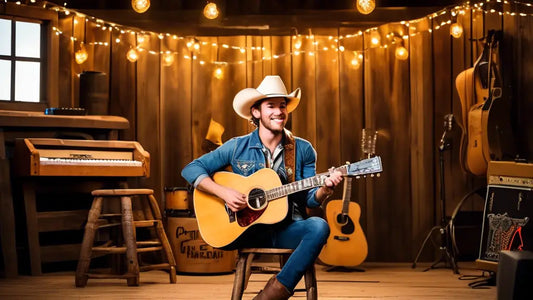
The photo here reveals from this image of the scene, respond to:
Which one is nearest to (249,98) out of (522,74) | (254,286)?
(254,286)

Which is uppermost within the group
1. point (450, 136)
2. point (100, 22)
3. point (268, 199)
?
point (100, 22)

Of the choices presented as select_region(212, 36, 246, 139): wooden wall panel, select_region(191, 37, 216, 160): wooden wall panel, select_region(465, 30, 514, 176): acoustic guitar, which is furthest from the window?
select_region(465, 30, 514, 176): acoustic guitar

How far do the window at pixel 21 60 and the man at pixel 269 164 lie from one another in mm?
3024

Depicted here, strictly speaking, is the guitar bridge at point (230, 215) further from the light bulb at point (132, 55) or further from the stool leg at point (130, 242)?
the light bulb at point (132, 55)

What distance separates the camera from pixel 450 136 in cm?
666

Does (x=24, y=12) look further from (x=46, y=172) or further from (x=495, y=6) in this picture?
(x=495, y=6)

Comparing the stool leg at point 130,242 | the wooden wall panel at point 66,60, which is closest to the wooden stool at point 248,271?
the stool leg at point 130,242

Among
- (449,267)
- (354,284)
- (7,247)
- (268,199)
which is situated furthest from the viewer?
(449,267)

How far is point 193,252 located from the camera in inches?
251

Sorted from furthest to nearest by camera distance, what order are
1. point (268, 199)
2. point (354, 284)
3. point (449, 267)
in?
point (449, 267) → point (354, 284) → point (268, 199)

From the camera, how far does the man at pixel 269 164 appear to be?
3996 mm

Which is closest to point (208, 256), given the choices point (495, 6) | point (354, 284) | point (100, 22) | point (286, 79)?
point (354, 284)

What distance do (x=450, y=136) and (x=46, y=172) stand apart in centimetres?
334

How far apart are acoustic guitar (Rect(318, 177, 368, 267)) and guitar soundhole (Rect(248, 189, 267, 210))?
2579 millimetres
